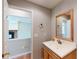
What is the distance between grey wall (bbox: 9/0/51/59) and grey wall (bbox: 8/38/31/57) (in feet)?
4.84

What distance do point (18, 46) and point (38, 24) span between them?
1.89 m

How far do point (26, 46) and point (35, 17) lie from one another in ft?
7.61

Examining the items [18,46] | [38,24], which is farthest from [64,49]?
[18,46]

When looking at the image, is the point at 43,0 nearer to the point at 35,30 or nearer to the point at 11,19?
the point at 35,30

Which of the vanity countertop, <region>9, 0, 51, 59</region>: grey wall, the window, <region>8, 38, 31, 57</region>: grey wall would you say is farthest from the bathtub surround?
the window

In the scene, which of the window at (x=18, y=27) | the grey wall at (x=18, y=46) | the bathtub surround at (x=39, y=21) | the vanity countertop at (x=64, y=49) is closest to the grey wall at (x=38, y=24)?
the bathtub surround at (x=39, y=21)

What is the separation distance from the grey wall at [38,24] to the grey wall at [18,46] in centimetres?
147

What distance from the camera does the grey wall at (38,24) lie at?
11.2ft

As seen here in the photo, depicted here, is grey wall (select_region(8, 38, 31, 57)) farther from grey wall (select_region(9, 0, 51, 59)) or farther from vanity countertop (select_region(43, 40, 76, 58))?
vanity countertop (select_region(43, 40, 76, 58))

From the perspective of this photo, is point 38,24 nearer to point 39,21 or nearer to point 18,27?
A: point 39,21

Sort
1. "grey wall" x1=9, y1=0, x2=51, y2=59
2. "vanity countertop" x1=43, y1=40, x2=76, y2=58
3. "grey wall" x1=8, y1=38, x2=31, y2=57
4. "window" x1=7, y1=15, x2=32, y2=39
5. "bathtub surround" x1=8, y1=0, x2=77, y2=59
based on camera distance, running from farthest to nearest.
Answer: "window" x1=7, y1=15, x2=32, y2=39, "grey wall" x1=8, y1=38, x2=31, y2=57, "grey wall" x1=9, y1=0, x2=51, y2=59, "bathtub surround" x1=8, y1=0, x2=77, y2=59, "vanity countertop" x1=43, y1=40, x2=76, y2=58

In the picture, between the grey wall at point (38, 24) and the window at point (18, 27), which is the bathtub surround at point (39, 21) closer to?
the grey wall at point (38, 24)

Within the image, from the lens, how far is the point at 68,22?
2.47 metres

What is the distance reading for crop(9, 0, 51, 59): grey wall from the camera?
340cm
